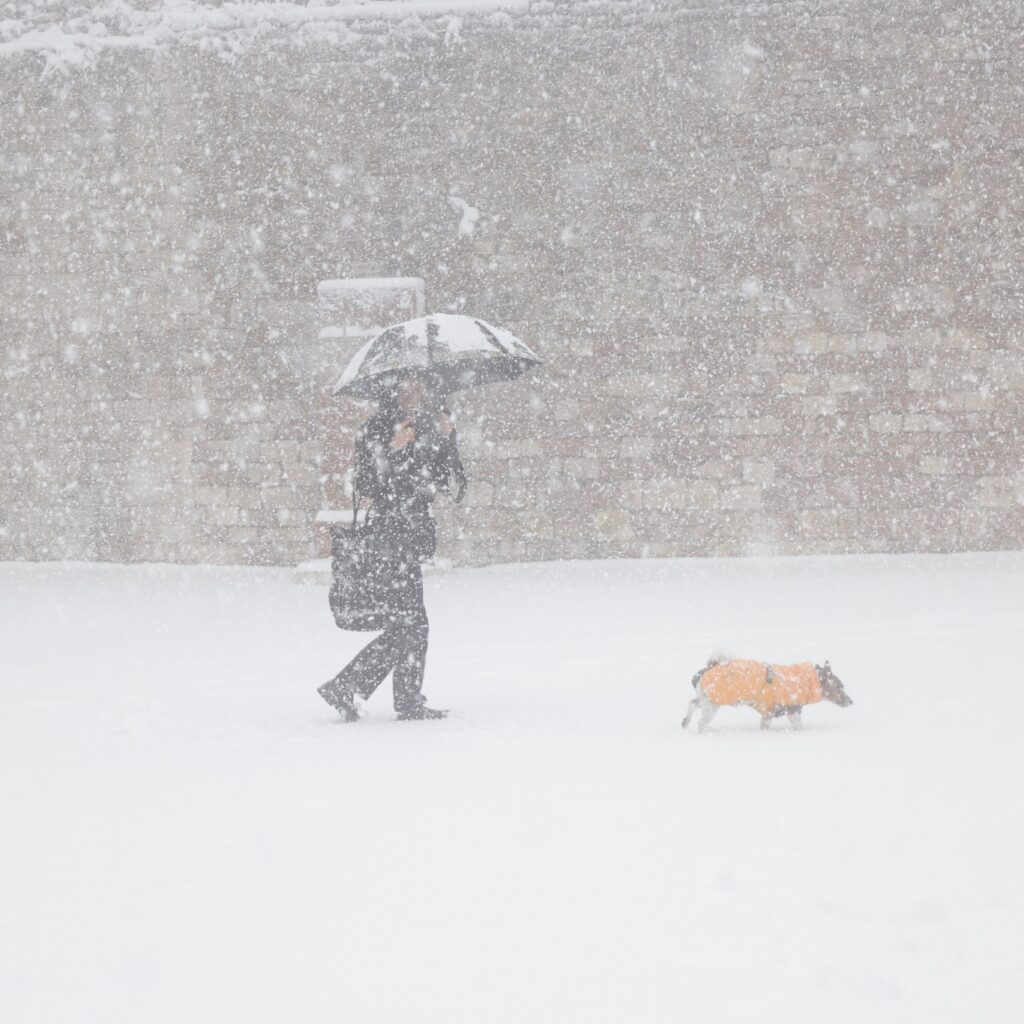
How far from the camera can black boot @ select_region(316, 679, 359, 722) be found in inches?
180

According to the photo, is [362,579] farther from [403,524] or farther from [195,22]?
[195,22]

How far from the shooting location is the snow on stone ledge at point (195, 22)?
8664 mm

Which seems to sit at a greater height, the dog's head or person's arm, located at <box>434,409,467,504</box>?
person's arm, located at <box>434,409,467,504</box>

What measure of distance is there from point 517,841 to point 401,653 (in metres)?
1.80

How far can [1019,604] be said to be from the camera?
6723 mm

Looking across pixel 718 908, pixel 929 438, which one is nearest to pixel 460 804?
pixel 718 908

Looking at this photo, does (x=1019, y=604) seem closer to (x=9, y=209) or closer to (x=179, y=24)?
(x=179, y=24)

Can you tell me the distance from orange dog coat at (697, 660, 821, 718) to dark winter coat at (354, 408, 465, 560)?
4.32 feet

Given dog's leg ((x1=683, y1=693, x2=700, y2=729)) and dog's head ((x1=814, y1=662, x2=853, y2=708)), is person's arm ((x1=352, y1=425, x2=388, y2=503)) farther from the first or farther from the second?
dog's head ((x1=814, y1=662, x2=853, y2=708))

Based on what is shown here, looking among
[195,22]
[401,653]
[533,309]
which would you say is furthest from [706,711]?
[195,22]

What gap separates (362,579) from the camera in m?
4.49

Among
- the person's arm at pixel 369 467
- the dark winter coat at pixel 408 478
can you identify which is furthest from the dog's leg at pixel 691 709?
the person's arm at pixel 369 467

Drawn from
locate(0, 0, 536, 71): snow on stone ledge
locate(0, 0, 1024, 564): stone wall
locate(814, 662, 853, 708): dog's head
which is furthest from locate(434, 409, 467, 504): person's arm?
locate(0, 0, 536, 71): snow on stone ledge

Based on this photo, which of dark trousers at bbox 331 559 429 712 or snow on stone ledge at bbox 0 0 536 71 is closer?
dark trousers at bbox 331 559 429 712
